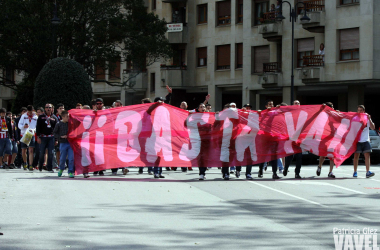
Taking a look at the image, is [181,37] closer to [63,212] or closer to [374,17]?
[374,17]

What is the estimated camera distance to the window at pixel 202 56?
49375mm

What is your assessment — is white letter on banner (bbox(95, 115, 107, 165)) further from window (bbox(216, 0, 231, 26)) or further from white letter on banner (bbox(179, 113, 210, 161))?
window (bbox(216, 0, 231, 26))

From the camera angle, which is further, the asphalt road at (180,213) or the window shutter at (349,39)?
the window shutter at (349,39)

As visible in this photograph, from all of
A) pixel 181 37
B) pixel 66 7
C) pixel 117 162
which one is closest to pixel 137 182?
pixel 117 162

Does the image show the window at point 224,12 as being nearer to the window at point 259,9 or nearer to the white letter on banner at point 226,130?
the window at point 259,9

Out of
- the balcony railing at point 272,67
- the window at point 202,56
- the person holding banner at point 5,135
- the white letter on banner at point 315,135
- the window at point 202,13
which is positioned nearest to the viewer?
the white letter on banner at point 315,135

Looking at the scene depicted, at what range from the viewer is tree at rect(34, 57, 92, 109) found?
1161 inches

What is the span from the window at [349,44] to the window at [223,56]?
33.7 ft

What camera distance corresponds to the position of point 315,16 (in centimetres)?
3950

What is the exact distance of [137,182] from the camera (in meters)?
15.8

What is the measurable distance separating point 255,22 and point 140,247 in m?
39.5

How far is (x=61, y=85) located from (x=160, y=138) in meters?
13.3

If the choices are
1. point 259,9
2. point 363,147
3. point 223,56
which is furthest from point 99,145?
point 223,56

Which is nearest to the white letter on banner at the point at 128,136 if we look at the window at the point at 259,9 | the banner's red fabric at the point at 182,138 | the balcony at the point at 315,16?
the banner's red fabric at the point at 182,138
